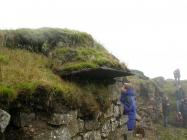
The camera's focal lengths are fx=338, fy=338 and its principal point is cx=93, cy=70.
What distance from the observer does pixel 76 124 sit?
7.03 m

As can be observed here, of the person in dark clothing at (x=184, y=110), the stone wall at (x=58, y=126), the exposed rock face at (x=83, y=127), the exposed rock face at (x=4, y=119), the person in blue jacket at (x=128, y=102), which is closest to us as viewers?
the exposed rock face at (x=4, y=119)

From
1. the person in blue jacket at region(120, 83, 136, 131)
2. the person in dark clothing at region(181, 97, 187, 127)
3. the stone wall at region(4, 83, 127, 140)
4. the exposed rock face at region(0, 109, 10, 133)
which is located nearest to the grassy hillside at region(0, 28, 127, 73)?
the person in blue jacket at region(120, 83, 136, 131)

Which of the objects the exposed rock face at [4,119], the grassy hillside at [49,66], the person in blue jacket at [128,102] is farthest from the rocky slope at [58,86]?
the person in blue jacket at [128,102]

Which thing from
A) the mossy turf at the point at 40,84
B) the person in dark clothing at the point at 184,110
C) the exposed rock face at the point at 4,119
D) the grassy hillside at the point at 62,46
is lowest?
the person in dark clothing at the point at 184,110

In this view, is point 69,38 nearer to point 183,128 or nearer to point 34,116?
point 34,116

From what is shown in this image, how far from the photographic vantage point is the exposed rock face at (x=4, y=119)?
5676 mm

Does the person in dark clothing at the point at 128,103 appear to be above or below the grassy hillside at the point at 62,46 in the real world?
below

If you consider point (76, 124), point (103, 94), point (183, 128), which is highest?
point (103, 94)

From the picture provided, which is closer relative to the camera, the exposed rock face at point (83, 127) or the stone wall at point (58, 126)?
the stone wall at point (58, 126)

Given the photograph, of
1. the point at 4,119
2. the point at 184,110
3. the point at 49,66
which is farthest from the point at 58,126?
the point at 184,110

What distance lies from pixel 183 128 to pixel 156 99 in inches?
103

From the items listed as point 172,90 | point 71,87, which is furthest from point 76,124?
point 172,90

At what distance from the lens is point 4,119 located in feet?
Answer: 18.7

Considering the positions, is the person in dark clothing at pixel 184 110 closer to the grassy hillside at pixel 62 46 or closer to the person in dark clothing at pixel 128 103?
the person in dark clothing at pixel 128 103
